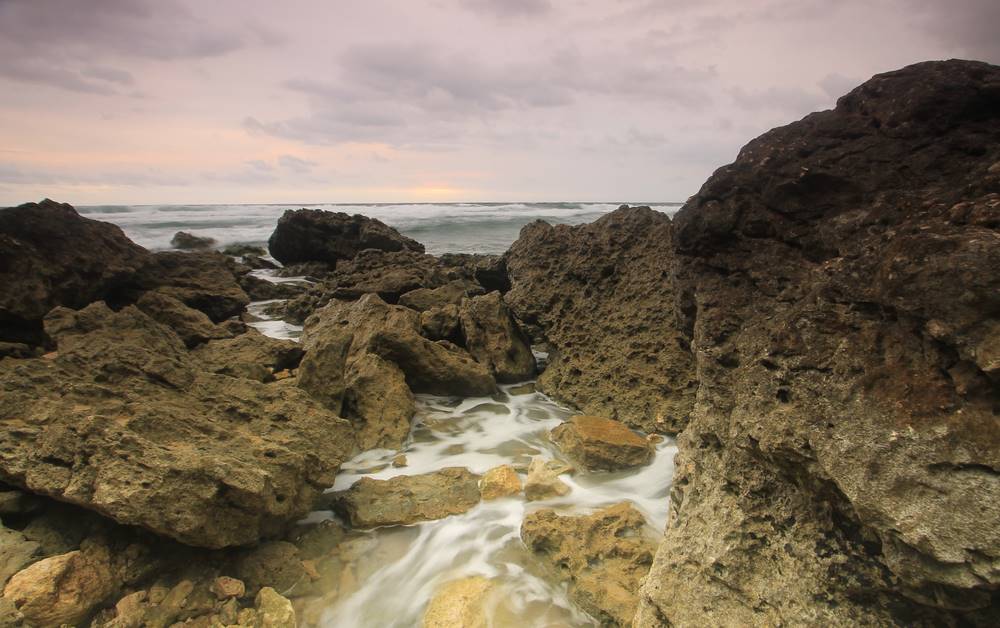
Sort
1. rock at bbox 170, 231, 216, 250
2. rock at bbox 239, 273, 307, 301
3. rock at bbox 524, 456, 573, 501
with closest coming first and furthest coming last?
rock at bbox 524, 456, 573, 501, rock at bbox 239, 273, 307, 301, rock at bbox 170, 231, 216, 250

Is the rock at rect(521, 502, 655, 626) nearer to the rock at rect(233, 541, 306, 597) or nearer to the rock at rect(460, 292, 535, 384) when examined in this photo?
the rock at rect(233, 541, 306, 597)

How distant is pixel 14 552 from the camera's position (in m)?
2.46

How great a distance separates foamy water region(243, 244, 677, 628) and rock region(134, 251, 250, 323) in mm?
4595

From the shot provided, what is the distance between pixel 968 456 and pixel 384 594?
2.49 metres

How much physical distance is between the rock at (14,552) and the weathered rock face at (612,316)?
3814 mm

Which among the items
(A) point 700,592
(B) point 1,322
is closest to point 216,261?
(B) point 1,322

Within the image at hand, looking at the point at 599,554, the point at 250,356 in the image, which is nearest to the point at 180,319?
the point at 250,356

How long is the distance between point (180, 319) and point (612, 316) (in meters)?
4.60

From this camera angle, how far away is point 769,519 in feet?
7.00

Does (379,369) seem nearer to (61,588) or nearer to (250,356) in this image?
(250,356)

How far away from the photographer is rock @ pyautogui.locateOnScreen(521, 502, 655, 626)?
2.59m

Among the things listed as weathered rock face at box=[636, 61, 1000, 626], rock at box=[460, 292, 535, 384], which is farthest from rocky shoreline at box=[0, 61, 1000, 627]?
rock at box=[460, 292, 535, 384]

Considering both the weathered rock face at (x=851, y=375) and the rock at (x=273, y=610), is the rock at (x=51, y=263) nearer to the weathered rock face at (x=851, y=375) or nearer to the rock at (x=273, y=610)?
the rock at (x=273, y=610)

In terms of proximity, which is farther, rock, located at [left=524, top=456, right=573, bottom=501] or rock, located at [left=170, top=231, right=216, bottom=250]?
rock, located at [left=170, top=231, right=216, bottom=250]
